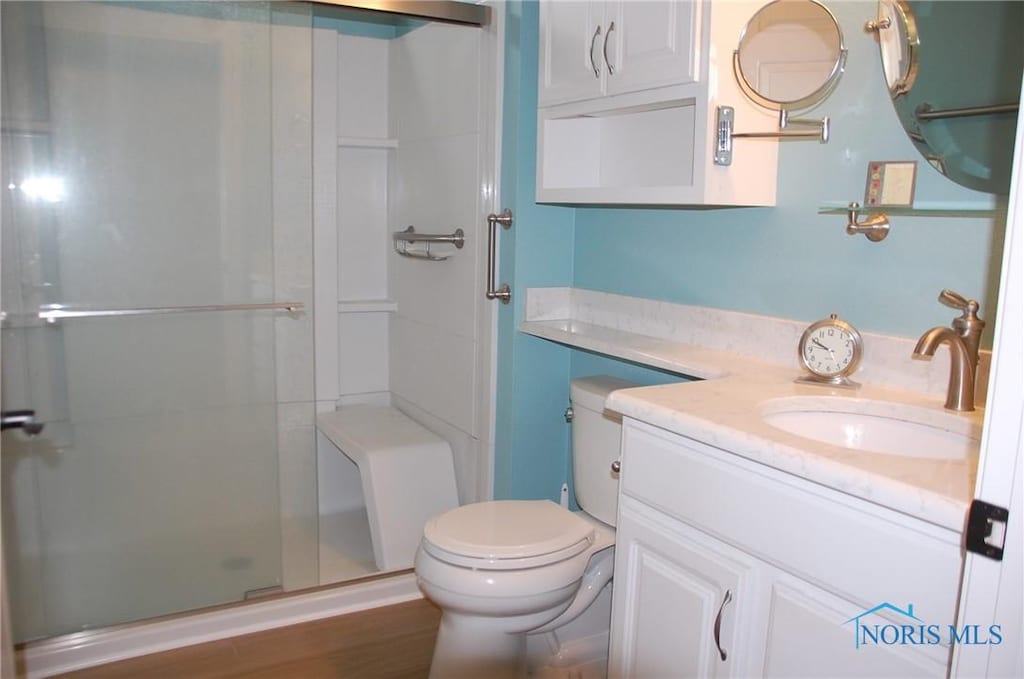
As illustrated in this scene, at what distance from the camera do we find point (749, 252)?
200 centimetres

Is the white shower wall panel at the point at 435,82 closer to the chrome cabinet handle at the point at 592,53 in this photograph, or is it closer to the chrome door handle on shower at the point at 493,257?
the chrome door handle on shower at the point at 493,257

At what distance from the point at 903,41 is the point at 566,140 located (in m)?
0.97

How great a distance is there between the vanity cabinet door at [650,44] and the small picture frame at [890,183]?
418 millimetres

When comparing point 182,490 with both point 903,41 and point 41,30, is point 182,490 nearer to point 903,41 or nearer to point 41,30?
point 41,30

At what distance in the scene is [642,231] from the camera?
92.8 inches

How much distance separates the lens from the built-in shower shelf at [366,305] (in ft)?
10.8

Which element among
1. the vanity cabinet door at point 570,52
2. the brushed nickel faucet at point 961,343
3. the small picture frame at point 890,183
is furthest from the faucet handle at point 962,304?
the vanity cabinet door at point 570,52

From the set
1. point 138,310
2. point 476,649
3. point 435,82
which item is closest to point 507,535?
point 476,649

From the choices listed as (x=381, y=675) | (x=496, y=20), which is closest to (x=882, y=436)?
(x=381, y=675)

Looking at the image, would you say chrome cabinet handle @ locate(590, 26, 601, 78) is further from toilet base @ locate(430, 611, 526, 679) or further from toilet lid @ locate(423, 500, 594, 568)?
toilet base @ locate(430, 611, 526, 679)

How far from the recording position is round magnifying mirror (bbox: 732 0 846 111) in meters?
1.69

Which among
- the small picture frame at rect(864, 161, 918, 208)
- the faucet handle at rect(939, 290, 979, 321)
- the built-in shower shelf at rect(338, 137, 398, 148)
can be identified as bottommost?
the faucet handle at rect(939, 290, 979, 321)

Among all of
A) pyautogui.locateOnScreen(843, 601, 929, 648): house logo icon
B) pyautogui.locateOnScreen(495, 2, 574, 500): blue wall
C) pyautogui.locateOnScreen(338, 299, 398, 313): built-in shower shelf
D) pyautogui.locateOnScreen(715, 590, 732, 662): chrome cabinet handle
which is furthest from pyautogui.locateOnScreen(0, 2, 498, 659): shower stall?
pyautogui.locateOnScreen(843, 601, 929, 648): house logo icon

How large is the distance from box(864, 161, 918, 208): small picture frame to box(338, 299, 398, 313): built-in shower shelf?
2092mm
